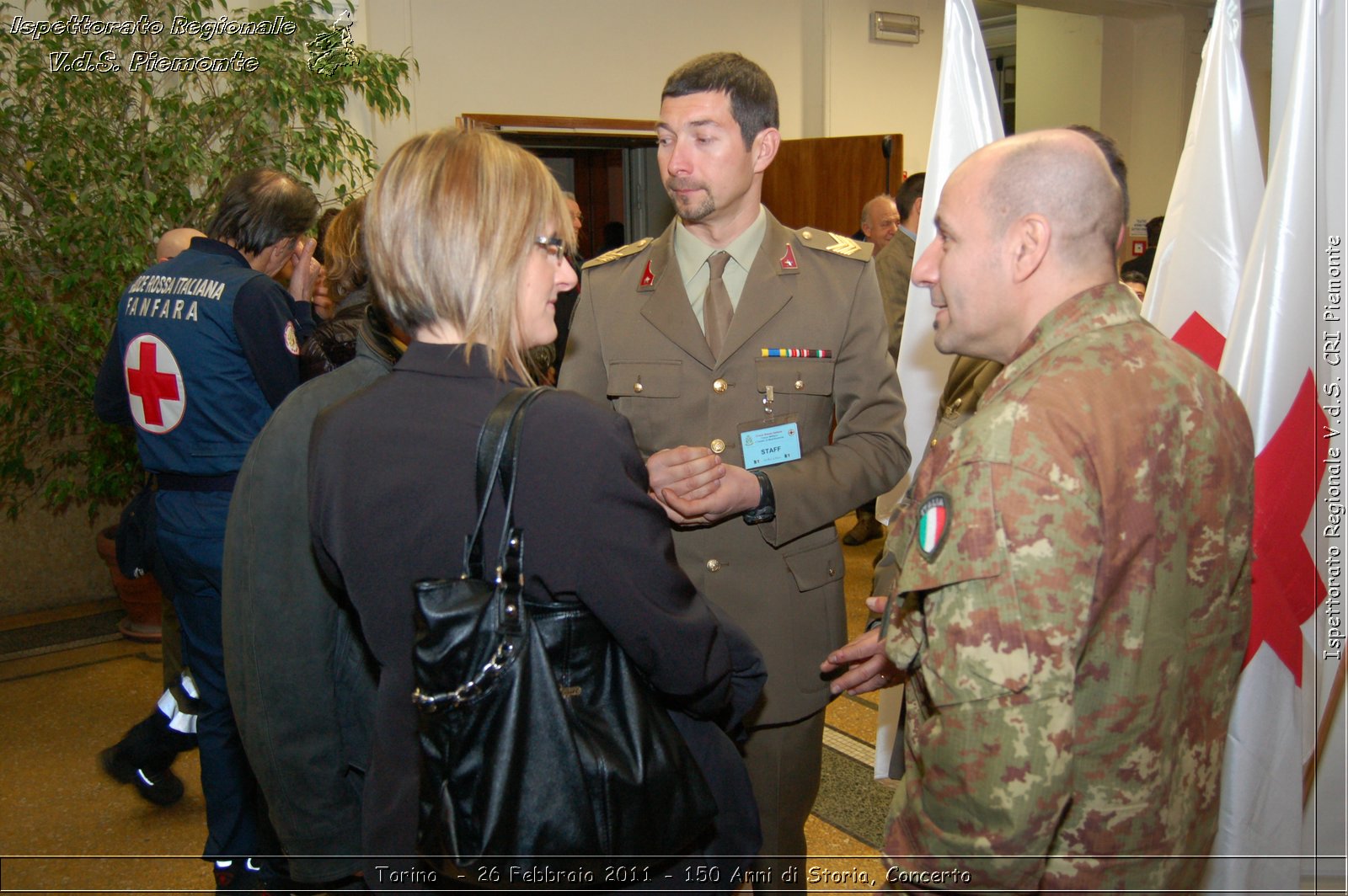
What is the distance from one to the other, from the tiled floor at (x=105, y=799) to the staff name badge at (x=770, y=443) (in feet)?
3.87

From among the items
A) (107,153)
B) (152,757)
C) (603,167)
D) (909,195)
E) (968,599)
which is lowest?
(152,757)

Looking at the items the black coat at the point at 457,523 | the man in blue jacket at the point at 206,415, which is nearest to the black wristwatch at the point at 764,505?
the black coat at the point at 457,523

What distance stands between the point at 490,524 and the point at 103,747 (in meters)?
3.00

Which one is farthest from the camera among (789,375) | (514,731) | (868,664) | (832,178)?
(832,178)

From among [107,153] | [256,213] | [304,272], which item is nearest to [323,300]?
[256,213]

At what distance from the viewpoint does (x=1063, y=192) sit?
117cm

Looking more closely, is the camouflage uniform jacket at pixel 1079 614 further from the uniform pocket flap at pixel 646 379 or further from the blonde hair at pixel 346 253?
the blonde hair at pixel 346 253

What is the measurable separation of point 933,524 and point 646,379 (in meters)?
0.92

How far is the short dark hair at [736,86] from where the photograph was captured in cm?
187

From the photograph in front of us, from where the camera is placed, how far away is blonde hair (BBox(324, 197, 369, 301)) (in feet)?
6.91

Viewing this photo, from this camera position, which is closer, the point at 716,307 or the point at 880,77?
the point at 716,307

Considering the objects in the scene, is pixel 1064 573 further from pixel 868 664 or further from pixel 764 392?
pixel 764 392

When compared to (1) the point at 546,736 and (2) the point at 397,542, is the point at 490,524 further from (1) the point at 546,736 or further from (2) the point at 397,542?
(1) the point at 546,736

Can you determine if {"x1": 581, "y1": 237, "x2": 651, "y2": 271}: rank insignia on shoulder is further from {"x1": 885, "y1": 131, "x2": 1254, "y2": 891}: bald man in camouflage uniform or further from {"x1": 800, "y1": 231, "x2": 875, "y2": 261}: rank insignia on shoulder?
{"x1": 885, "y1": 131, "x2": 1254, "y2": 891}: bald man in camouflage uniform
